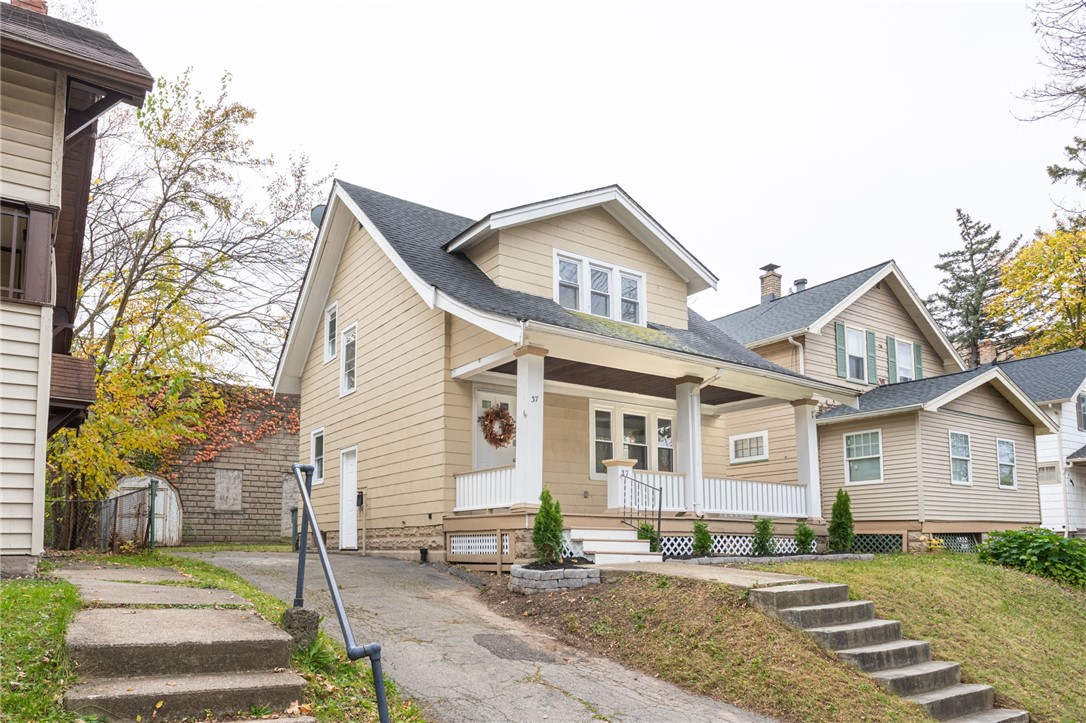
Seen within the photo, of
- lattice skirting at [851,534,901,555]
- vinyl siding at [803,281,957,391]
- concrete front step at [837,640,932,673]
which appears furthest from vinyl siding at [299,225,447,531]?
vinyl siding at [803,281,957,391]

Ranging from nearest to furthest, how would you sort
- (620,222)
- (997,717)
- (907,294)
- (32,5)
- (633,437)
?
(997,717) < (32,5) < (620,222) < (633,437) < (907,294)

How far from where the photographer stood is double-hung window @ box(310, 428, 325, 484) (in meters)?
18.7

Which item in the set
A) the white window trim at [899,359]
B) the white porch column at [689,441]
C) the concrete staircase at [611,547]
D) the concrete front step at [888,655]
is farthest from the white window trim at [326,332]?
the white window trim at [899,359]

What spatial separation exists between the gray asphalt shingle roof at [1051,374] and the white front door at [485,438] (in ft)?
61.4

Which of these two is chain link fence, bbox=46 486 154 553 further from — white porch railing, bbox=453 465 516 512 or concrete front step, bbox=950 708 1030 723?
concrete front step, bbox=950 708 1030 723

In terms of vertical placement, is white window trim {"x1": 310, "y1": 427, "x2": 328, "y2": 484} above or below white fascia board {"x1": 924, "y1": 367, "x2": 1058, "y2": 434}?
below

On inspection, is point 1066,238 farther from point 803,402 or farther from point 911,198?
point 803,402

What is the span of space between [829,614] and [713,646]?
5.28ft

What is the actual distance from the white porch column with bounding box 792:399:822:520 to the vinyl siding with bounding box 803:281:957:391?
5.55 m

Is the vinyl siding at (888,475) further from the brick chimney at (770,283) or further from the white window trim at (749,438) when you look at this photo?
the brick chimney at (770,283)

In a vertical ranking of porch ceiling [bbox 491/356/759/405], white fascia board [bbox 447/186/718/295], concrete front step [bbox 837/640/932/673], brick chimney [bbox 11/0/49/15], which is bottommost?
concrete front step [bbox 837/640/932/673]

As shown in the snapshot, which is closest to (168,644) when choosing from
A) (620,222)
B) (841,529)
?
(620,222)

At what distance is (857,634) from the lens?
8.46m

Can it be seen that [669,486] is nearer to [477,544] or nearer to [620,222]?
[477,544]
